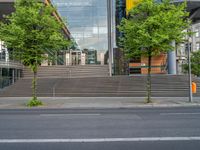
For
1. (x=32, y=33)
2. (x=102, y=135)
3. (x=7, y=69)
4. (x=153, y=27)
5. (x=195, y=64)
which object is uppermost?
(x=153, y=27)

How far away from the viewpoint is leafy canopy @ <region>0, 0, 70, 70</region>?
70.7 feet

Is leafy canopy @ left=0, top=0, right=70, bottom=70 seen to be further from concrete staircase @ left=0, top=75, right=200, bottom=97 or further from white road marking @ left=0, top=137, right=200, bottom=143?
white road marking @ left=0, top=137, right=200, bottom=143

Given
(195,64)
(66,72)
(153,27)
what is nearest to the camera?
(153,27)

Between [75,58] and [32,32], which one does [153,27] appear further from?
[75,58]

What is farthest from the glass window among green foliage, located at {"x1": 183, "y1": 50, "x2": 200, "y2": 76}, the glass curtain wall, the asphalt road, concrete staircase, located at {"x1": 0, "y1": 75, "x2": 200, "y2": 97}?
the asphalt road

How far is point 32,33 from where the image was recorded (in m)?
21.9

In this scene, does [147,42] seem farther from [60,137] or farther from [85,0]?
[85,0]

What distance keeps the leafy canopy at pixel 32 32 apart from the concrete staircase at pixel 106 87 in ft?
27.1

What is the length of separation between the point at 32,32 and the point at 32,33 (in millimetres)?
120

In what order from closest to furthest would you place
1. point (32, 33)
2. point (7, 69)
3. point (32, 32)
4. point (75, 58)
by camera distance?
1. point (32, 32)
2. point (32, 33)
3. point (7, 69)
4. point (75, 58)

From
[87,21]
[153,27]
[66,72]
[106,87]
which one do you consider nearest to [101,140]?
[153,27]

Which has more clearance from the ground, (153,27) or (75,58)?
(153,27)

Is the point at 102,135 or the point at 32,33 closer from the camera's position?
the point at 102,135

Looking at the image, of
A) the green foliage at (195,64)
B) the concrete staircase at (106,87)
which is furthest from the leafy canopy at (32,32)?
the green foliage at (195,64)
